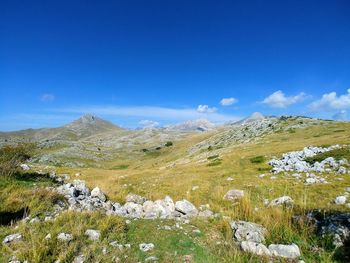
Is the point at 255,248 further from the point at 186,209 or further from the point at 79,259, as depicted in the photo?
the point at 186,209

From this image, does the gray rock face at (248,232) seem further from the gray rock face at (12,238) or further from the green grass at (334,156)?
the green grass at (334,156)

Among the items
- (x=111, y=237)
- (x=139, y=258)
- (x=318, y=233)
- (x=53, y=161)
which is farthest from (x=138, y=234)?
(x=53, y=161)

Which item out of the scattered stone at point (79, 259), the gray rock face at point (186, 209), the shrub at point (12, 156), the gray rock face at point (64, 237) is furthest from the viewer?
the shrub at point (12, 156)

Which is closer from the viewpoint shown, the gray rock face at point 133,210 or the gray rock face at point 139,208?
the gray rock face at point 139,208

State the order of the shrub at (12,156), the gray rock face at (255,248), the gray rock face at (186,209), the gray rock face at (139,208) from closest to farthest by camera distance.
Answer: the gray rock face at (255,248), the gray rock face at (139,208), the gray rock face at (186,209), the shrub at (12,156)

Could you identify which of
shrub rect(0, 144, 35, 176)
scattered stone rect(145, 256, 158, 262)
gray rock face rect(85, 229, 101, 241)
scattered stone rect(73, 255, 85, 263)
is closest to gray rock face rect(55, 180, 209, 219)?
gray rock face rect(85, 229, 101, 241)

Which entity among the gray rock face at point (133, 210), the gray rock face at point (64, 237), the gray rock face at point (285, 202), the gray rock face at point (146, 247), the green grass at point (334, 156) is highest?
the green grass at point (334, 156)

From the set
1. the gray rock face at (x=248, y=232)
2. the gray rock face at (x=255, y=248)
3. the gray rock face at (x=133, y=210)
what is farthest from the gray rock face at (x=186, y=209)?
the gray rock face at (x=255, y=248)

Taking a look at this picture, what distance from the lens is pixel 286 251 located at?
811 cm

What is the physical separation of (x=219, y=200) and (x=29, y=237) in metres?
10.3

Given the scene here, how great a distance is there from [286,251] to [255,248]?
88cm

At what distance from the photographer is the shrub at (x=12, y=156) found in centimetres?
1979

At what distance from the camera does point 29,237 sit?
8.87 meters

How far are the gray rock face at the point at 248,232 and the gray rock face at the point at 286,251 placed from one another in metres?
0.83
